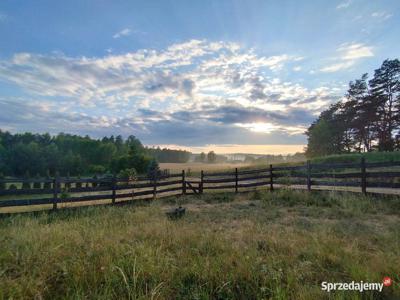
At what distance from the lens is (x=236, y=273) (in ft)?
9.42

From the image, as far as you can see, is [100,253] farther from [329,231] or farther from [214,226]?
[329,231]

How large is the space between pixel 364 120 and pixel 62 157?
74455 mm

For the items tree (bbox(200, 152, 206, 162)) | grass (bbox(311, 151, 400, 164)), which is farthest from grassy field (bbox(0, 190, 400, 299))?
tree (bbox(200, 152, 206, 162))

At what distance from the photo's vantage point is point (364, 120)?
3584 cm

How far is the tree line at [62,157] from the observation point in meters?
46.7

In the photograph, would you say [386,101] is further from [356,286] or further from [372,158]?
[356,286]

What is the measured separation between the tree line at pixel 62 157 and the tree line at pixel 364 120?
3786cm

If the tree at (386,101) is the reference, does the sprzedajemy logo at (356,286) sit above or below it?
below

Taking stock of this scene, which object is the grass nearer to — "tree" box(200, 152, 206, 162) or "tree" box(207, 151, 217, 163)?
"tree" box(207, 151, 217, 163)

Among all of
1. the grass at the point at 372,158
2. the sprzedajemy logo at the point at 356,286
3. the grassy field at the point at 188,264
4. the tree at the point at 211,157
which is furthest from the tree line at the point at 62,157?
the tree at the point at 211,157

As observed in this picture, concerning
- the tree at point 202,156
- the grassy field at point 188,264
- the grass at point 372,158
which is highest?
the tree at point 202,156

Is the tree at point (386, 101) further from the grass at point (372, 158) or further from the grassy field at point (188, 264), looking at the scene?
the grassy field at point (188, 264)

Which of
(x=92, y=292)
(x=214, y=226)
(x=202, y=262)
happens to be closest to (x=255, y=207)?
(x=214, y=226)

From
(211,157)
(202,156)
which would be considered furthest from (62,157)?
(202,156)
